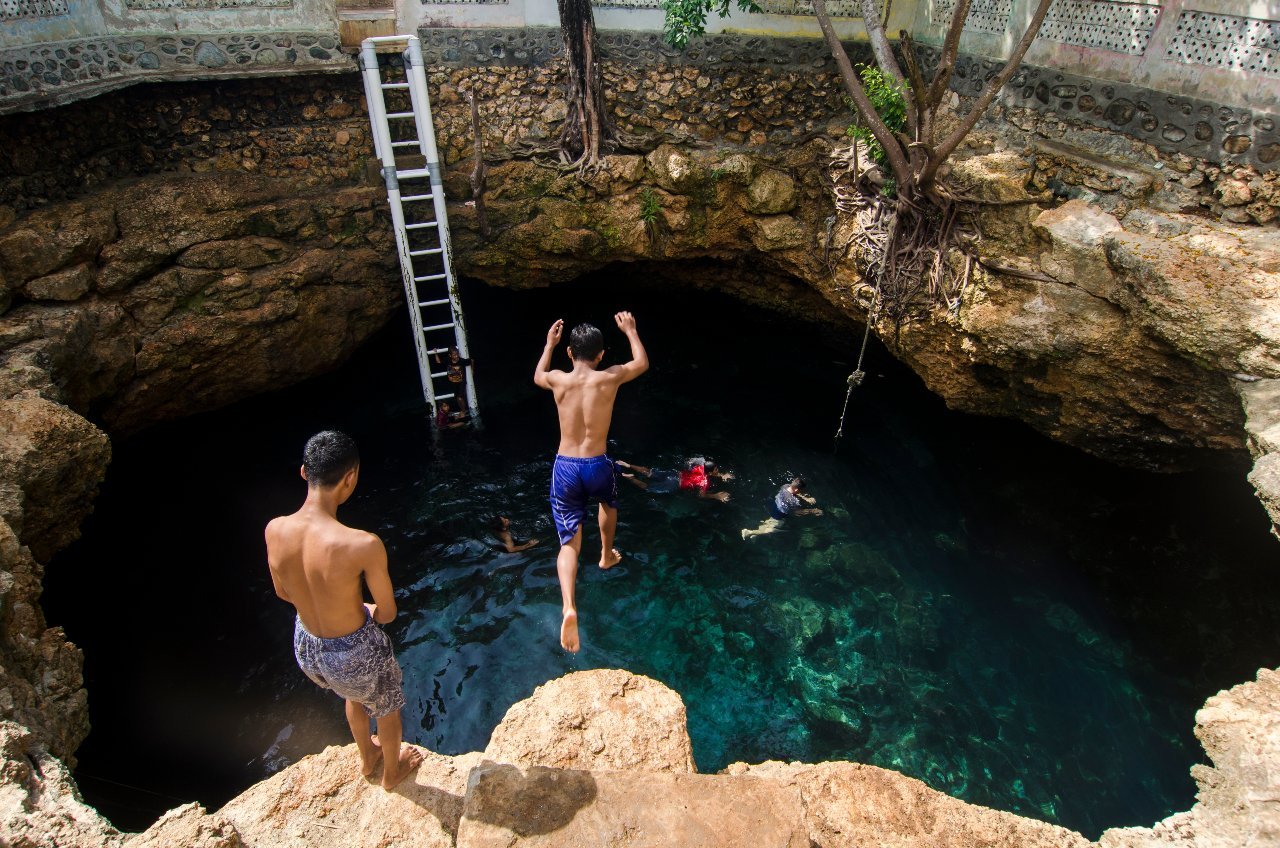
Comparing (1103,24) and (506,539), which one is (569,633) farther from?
(1103,24)

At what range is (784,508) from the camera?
316 inches

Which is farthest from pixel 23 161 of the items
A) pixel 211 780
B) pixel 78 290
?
pixel 211 780

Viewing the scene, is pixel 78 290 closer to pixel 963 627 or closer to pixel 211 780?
pixel 211 780

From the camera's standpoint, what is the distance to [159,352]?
7.67m

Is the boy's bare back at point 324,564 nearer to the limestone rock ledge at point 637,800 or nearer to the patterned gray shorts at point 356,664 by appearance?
the patterned gray shorts at point 356,664

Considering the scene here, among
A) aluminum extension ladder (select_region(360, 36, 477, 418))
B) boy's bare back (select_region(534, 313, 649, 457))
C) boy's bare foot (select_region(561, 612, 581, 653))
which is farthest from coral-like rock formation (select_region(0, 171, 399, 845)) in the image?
boy's bare back (select_region(534, 313, 649, 457))

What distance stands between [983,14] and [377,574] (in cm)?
786

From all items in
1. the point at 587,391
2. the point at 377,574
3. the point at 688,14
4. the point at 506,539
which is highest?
the point at 688,14

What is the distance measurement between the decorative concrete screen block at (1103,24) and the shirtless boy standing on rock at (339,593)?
6.95 metres

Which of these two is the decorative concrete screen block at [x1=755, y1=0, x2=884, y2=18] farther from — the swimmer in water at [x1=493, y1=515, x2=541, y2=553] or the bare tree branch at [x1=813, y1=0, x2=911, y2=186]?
the swimmer in water at [x1=493, y1=515, x2=541, y2=553]

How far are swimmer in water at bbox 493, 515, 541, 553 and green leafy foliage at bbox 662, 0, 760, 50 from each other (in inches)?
219

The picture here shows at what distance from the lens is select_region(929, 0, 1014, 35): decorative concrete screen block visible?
283 inches

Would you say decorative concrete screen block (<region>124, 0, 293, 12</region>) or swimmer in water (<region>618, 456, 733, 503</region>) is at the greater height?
decorative concrete screen block (<region>124, 0, 293, 12</region>)

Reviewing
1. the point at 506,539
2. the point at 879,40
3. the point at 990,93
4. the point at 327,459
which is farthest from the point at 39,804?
the point at 879,40
